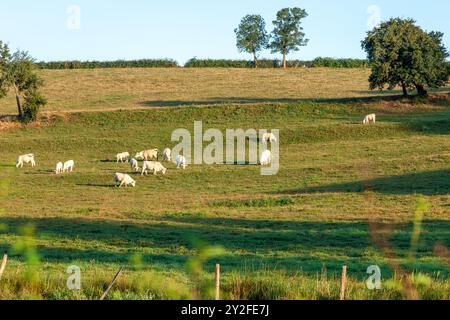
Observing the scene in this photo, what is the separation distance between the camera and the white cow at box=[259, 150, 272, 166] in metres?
48.8

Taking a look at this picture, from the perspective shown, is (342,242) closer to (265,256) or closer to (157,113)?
(265,256)

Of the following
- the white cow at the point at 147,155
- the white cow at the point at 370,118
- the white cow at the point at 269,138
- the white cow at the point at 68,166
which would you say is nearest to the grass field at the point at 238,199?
the white cow at the point at 269,138

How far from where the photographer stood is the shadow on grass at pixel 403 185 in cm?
3816

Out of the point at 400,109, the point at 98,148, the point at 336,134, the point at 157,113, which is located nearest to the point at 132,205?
the point at 98,148

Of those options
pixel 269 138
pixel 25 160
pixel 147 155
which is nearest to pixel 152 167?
pixel 147 155

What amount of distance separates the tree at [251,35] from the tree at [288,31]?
4370 mm

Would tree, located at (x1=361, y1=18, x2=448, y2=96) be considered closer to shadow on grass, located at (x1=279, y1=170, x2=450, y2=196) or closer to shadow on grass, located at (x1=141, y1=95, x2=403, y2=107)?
shadow on grass, located at (x1=141, y1=95, x2=403, y2=107)

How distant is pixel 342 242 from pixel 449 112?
41.7 m

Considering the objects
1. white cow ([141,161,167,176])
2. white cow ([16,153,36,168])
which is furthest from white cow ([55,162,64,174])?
white cow ([141,161,167,176])

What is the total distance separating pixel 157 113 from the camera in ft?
217

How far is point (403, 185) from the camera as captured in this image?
3966 cm

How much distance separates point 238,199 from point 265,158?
11.6 m
